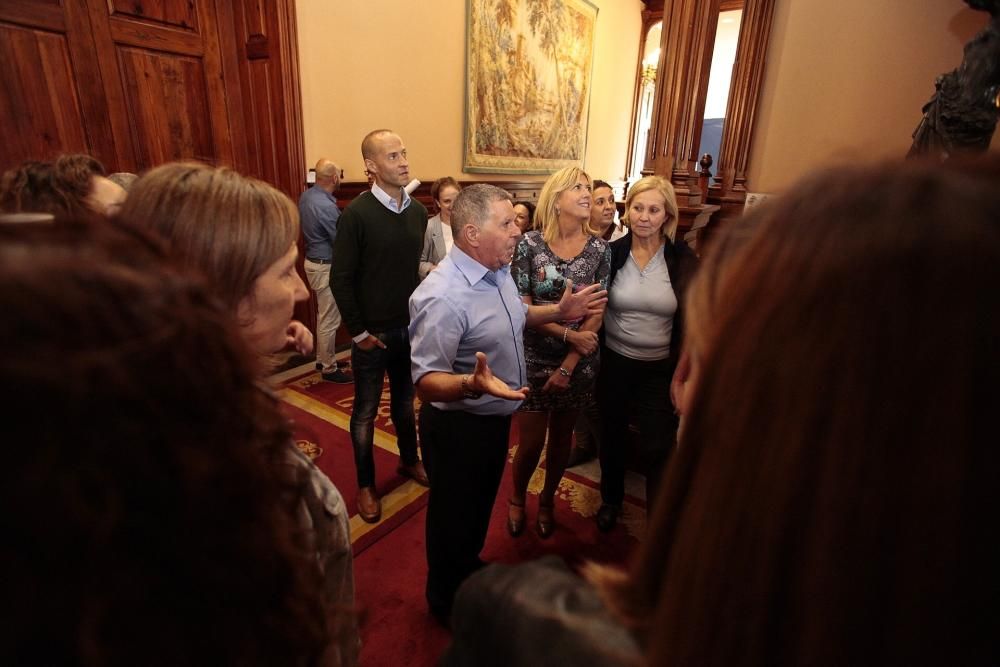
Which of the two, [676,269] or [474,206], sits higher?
[474,206]

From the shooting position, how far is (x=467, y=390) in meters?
1.60

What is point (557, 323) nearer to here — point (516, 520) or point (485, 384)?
point (485, 384)

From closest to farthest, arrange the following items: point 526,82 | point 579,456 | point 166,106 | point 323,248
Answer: point 579,456, point 166,106, point 323,248, point 526,82

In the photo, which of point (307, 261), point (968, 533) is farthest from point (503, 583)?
point (307, 261)

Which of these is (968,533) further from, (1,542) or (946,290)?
(1,542)

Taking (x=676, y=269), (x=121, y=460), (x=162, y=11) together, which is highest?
(x=162, y=11)

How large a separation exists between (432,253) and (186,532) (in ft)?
12.1

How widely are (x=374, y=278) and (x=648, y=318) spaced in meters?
1.38

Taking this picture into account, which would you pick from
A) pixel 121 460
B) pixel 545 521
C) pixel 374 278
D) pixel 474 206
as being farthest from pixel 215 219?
pixel 545 521

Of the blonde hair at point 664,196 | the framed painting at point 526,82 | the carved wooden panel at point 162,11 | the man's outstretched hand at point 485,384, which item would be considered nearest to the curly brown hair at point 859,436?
the man's outstretched hand at point 485,384

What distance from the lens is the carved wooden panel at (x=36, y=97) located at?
2.95 m

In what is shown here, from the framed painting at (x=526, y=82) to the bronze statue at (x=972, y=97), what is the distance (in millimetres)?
4416

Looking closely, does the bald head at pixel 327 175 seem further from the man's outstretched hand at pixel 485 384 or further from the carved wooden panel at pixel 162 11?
the man's outstretched hand at pixel 485 384

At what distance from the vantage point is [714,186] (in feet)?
14.1
